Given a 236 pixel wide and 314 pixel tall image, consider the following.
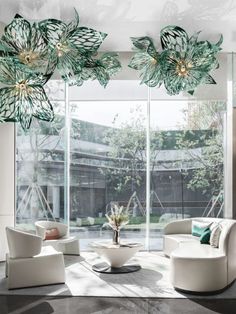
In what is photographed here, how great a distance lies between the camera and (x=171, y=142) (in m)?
8.20

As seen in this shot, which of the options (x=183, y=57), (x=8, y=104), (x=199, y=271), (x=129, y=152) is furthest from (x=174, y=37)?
(x=199, y=271)

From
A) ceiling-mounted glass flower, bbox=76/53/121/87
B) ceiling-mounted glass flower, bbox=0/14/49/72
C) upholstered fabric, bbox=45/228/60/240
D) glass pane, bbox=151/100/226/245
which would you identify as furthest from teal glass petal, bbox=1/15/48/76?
glass pane, bbox=151/100/226/245

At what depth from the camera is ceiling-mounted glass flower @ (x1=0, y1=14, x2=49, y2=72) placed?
497 centimetres

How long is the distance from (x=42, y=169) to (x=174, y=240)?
10.4 feet

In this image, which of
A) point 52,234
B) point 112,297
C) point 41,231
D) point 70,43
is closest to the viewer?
point 112,297

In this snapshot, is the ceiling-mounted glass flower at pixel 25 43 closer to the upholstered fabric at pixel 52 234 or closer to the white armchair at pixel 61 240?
the white armchair at pixel 61 240

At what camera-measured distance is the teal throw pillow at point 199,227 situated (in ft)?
21.8

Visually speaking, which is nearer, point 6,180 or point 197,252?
point 197,252

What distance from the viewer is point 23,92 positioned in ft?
17.2

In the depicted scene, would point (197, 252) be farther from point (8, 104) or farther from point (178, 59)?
point (8, 104)

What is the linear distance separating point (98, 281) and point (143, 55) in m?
3.72

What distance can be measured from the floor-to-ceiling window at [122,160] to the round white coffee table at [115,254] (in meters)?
2.18

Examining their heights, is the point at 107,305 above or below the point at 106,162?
below

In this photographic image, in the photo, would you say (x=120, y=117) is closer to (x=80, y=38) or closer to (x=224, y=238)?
(x=80, y=38)
